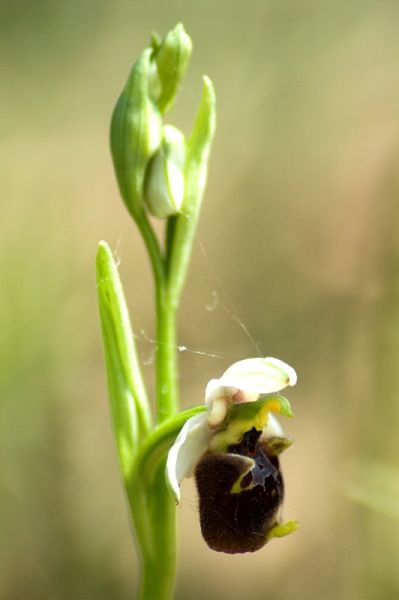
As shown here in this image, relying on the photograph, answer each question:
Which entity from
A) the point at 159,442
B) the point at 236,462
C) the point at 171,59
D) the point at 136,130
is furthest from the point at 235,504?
the point at 171,59

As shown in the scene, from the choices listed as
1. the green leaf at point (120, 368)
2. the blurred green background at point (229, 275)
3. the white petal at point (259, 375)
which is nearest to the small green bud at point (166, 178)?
the green leaf at point (120, 368)

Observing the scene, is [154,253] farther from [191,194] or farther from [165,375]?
[165,375]

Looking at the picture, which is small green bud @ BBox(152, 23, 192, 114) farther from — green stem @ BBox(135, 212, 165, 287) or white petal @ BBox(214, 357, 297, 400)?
white petal @ BBox(214, 357, 297, 400)

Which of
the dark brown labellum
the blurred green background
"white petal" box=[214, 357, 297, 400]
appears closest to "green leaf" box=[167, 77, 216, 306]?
"white petal" box=[214, 357, 297, 400]

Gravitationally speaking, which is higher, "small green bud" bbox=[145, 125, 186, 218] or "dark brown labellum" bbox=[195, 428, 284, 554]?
"small green bud" bbox=[145, 125, 186, 218]

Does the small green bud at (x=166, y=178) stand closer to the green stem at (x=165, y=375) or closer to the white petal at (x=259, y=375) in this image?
the green stem at (x=165, y=375)

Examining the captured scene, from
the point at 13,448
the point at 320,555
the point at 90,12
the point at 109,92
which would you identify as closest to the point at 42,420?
the point at 13,448
